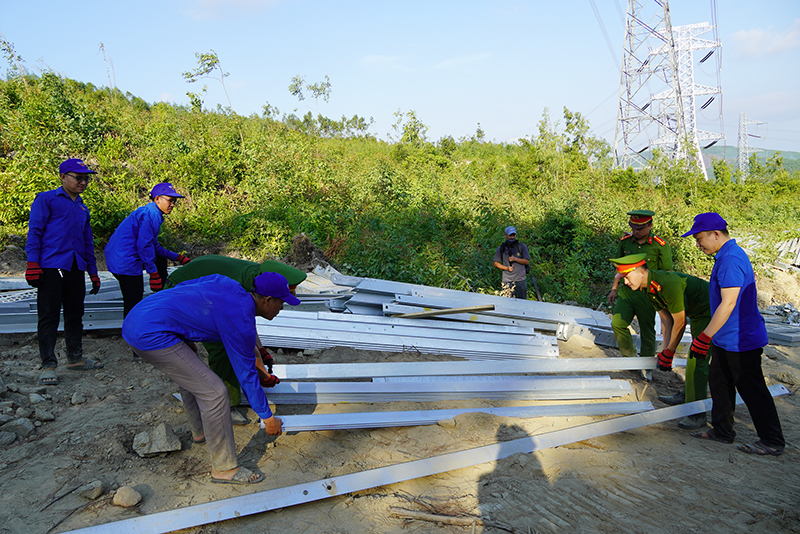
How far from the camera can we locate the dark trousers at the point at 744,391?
3615 mm

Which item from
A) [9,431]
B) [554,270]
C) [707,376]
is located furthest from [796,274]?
[9,431]

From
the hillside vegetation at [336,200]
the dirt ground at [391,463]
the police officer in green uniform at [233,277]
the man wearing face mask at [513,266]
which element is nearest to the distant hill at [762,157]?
the hillside vegetation at [336,200]

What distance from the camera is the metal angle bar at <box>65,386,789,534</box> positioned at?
8.27 ft

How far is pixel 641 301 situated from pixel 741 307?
1275 mm

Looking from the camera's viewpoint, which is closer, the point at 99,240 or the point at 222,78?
the point at 99,240

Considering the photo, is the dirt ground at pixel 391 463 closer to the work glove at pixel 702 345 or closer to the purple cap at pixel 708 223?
the work glove at pixel 702 345

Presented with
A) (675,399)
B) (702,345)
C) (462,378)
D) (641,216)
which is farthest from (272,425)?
(641,216)

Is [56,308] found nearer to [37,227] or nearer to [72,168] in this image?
[37,227]

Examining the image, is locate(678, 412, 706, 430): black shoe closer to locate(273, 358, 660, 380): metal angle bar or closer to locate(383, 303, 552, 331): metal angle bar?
locate(273, 358, 660, 380): metal angle bar

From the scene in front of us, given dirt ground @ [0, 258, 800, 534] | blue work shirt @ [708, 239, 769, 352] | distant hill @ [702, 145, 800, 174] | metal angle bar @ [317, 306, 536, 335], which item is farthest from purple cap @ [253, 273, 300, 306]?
distant hill @ [702, 145, 800, 174]

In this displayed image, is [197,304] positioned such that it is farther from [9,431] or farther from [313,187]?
[313,187]

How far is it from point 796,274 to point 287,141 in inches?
522

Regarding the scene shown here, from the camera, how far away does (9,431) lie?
3.36 meters

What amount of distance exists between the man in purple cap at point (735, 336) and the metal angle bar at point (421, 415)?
779 mm
